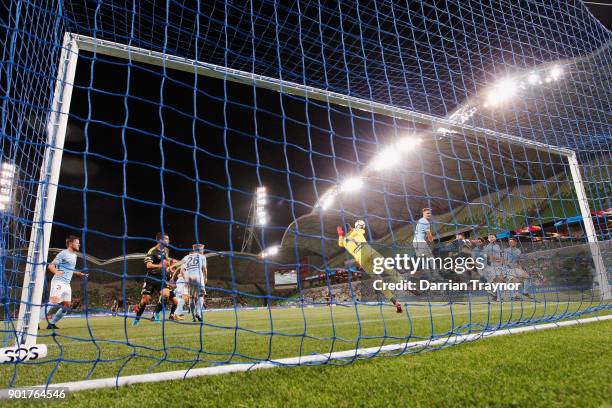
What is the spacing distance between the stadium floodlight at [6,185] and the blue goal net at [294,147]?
0.03 metres

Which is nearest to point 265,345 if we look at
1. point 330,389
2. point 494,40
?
point 330,389

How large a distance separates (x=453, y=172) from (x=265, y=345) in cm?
1596

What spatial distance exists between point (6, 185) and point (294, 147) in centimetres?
275

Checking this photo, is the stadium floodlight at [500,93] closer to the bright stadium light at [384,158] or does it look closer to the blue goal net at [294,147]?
the blue goal net at [294,147]

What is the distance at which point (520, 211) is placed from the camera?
14453 millimetres

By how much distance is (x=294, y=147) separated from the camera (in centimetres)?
442

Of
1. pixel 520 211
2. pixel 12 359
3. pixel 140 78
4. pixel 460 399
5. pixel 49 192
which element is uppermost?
pixel 140 78

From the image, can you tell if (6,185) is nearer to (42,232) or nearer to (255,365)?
(42,232)

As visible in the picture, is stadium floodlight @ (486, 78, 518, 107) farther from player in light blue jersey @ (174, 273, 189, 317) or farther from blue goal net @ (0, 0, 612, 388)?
player in light blue jersey @ (174, 273, 189, 317)

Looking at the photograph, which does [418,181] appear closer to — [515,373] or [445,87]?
[445,87]

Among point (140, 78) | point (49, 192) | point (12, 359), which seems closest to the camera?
point (12, 359)

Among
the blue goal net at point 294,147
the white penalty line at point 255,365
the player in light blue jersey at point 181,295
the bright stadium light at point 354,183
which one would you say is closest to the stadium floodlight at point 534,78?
the blue goal net at point 294,147

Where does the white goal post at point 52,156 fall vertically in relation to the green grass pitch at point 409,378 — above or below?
above

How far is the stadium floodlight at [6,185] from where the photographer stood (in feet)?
9.73
